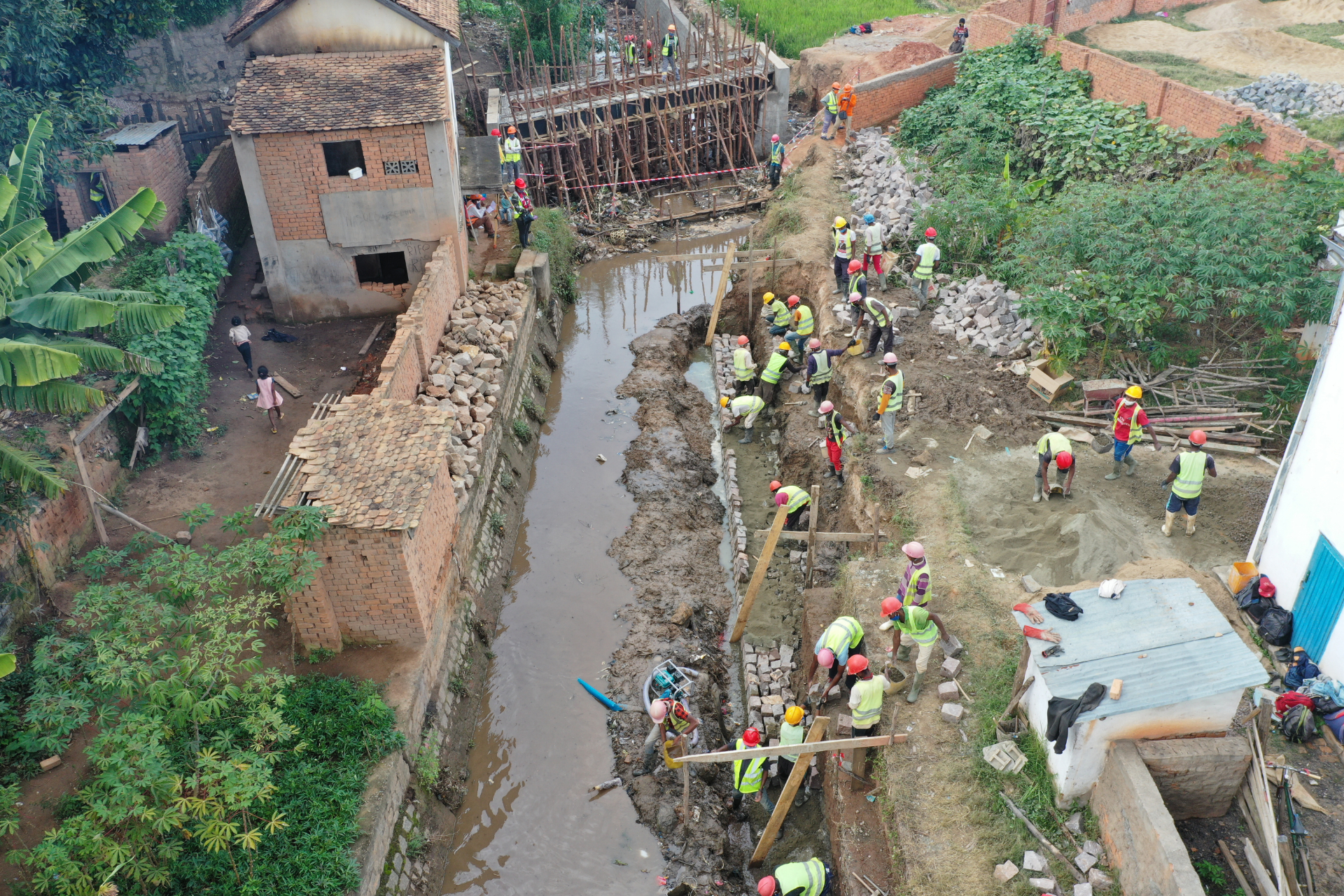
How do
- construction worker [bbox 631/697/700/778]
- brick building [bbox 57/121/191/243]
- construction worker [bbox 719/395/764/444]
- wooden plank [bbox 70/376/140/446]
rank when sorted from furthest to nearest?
1. brick building [bbox 57/121/191/243]
2. construction worker [bbox 719/395/764/444]
3. wooden plank [bbox 70/376/140/446]
4. construction worker [bbox 631/697/700/778]

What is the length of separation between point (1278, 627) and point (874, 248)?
10.5 m

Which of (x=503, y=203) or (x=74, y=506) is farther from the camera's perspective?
(x=503, y=203)

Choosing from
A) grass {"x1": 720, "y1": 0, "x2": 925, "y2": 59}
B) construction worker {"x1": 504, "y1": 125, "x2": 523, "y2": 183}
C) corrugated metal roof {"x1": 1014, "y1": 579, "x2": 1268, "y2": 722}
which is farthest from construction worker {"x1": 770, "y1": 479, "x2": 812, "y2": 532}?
grass {"x1": 720, "y1": 0, "x2": 925, "y2": 59}

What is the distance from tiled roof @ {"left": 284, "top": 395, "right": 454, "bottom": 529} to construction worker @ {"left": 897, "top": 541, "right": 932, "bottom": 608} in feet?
18.8

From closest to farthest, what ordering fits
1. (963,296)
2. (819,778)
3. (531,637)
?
(819,778) → (531,637) → (963,296)

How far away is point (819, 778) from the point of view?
435 inches

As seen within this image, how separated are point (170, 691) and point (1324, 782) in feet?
36.8

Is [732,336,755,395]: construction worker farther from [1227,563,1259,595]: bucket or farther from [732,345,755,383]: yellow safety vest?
[1227,563,1259,595]: bucket

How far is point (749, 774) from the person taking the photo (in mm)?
10695

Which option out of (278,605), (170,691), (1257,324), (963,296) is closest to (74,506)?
(278,605)

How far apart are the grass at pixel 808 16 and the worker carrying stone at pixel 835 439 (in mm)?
22501

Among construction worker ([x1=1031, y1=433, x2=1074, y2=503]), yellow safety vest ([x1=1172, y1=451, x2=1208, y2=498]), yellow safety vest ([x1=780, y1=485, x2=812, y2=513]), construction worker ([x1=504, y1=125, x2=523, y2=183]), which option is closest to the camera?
yellow safety vest ([x1=1172, y1=451, x2=1208, y2=498])

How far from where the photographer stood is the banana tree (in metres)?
10.3

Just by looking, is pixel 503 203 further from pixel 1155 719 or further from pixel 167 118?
pixel 1155 719
